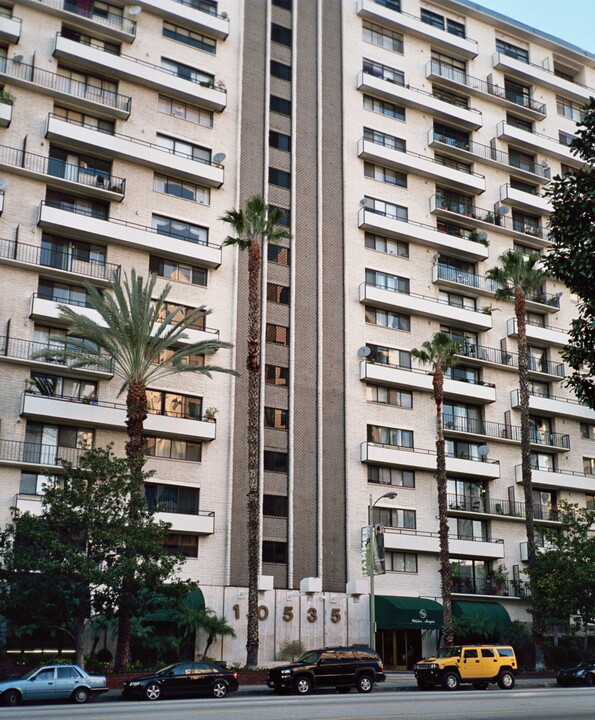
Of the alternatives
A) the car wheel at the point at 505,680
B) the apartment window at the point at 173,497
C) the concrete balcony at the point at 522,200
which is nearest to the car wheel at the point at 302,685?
the car wheel at the point at 505,680

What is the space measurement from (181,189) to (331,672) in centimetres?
3067

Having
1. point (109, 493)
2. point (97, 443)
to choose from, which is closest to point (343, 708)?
point (109, 493)

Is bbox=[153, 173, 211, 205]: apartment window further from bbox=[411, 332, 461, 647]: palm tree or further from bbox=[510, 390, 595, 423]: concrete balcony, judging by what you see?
bbox=[510, 390, 595, 423]: concrete balcony

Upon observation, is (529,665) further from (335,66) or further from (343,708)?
(335,66)

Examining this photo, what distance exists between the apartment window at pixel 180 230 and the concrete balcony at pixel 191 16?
13.7m

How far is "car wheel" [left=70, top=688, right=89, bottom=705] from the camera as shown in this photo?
29.8 metres

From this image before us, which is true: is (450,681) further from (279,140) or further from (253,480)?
(279,140)

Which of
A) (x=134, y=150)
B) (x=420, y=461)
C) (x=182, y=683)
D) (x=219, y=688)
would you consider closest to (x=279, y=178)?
(x=134, y=150)

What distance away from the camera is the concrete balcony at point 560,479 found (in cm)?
5823

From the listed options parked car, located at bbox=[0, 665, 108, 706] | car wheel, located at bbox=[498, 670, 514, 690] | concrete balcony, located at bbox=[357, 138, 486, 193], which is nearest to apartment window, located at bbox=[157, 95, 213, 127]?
concrete balcony, located at bbox=[357, 138, 486, 193]

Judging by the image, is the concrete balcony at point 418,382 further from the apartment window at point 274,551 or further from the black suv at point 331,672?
the black suv at point 331,672

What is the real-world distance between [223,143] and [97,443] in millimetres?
21066

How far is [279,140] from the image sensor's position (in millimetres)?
55875

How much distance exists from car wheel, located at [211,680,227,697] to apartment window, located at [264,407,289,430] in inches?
775
